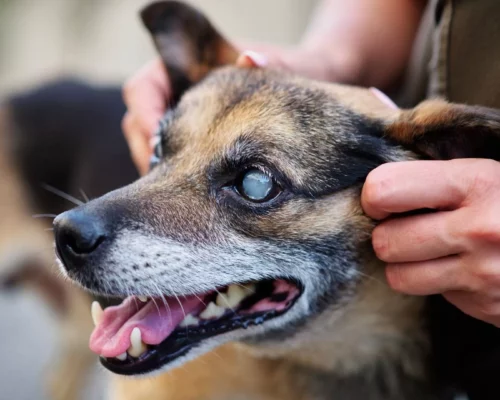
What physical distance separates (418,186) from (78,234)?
0.53m

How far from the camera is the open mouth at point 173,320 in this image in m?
1.03

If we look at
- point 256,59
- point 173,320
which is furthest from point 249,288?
point 256,59

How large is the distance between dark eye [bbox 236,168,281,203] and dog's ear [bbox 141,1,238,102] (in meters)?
0.46

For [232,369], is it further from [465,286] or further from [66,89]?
[66,89]

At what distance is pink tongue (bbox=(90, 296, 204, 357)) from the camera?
103 cm

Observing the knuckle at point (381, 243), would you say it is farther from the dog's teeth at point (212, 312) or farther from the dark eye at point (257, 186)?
the dog's teeth at point (212, 312)

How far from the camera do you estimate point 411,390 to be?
1.27 meters

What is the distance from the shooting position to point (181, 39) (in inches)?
57.3

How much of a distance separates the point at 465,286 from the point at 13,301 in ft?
7.54

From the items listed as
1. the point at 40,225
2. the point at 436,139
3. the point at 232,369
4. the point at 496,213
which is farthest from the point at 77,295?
the point at 496,213

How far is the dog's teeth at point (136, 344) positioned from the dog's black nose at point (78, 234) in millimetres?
153

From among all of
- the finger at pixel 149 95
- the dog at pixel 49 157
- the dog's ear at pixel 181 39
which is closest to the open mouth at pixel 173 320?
the finger at pixel 149 95

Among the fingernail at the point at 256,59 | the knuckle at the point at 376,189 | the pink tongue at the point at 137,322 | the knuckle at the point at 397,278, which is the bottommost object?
the pink tongue at the point at 137,322

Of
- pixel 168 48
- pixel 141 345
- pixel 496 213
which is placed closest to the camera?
pixel 496 213
